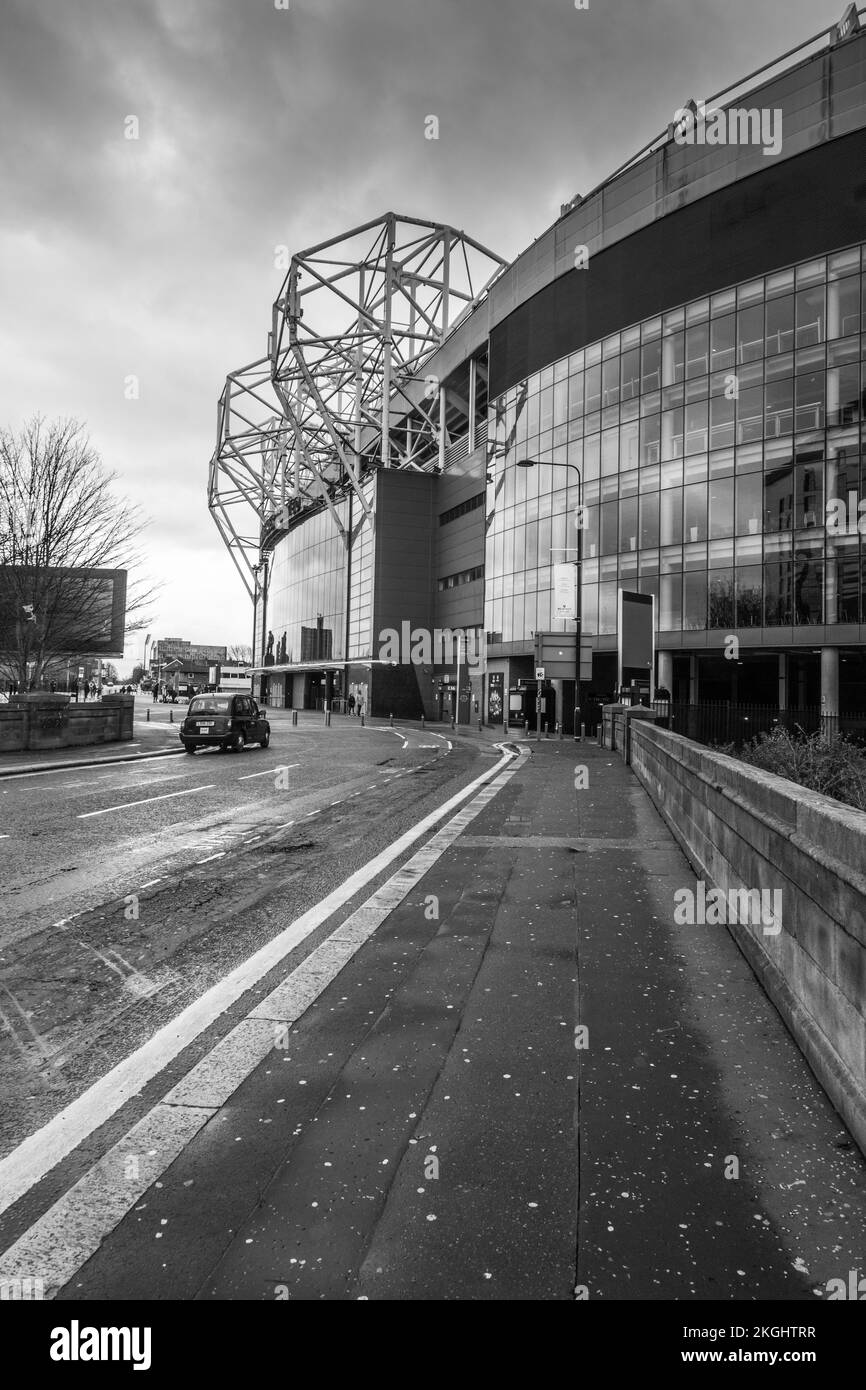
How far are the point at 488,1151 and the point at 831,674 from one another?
33.9 m

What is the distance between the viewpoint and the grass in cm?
954

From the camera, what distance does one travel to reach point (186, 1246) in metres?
2.47

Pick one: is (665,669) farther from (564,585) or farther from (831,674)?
(831,674)

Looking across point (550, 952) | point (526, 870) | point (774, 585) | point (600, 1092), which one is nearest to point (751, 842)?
point (550, 952)

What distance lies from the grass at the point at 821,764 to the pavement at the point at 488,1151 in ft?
15.7

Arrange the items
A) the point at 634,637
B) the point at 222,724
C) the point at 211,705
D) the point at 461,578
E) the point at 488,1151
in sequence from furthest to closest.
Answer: the point at 461,578, the point at 634,637, the point at 211,705, the point at 222,724, the point at 488,1151

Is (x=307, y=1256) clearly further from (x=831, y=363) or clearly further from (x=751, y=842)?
(x=831, y=363)

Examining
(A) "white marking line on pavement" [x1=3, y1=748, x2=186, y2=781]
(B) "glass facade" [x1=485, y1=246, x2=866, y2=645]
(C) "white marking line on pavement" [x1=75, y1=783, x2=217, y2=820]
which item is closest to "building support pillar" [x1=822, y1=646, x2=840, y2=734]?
(B) "glass facade" [x1=485, y1=246, x2=866, y2=645]

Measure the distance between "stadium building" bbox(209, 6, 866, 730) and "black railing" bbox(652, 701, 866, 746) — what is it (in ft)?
30.7

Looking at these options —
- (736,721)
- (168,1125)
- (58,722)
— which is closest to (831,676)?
(736,721)

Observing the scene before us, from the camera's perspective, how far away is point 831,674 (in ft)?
106

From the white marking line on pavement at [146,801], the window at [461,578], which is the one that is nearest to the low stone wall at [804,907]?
the white marking line on pavement at [146,801]

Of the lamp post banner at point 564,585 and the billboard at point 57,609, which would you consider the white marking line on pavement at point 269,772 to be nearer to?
the billboard at point 57,609
